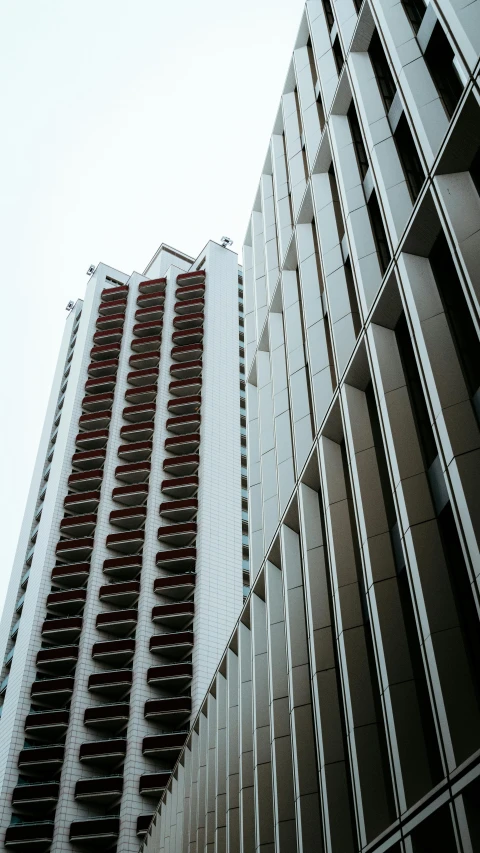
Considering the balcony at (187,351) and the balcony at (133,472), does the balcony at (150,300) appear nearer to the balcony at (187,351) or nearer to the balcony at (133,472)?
the balcony at (187,351)

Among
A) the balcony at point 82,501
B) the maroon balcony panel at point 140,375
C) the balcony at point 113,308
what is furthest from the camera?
the balcony at point 113,308

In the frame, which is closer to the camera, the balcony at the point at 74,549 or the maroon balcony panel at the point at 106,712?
the maroon balcony panel at the point at 106,712

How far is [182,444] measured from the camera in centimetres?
6900

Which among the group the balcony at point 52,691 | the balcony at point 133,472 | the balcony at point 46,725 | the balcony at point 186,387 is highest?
the balcony at point 186,387

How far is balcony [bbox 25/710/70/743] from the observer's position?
5347 cm

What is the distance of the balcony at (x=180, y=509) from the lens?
6406 cm

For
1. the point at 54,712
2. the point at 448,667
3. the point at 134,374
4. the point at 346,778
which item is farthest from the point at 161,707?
the point at 448,667

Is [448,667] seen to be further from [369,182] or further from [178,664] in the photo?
[178,664]

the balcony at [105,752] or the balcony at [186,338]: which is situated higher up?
the balcony at [186,338]

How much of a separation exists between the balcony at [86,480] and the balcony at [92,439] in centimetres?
369

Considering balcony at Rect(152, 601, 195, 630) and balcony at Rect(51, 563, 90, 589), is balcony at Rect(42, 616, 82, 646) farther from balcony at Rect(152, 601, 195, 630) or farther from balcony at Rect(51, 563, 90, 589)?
balcony at Rect(152, 601, 195, 630)

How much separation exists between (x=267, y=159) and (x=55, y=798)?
140ft

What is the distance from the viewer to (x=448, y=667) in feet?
35.8

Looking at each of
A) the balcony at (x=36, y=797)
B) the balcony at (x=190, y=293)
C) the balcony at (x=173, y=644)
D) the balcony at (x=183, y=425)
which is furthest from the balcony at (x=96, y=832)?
the balcony at (x=190, y=293)
